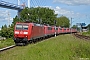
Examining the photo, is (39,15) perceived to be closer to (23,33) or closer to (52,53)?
(23,33)

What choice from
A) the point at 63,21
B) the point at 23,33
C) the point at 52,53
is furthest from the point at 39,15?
the point at 52,53

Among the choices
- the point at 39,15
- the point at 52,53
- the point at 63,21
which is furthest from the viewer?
the point at 63,21

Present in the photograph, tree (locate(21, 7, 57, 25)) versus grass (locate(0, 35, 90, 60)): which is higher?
tree (locate(21, 7, 57, 25))

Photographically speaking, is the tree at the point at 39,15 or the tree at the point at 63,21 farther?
the tree at the point at 63,21

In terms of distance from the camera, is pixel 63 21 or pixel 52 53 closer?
pixel 52 53

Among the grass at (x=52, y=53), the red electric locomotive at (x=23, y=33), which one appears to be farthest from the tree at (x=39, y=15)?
the grass at (x=52, y=53)

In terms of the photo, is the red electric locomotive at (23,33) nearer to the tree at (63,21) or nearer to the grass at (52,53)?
the grass at (52,53)

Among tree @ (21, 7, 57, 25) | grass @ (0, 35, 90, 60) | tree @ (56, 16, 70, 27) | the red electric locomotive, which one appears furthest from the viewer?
tree @ (56, 16, 70, 27)

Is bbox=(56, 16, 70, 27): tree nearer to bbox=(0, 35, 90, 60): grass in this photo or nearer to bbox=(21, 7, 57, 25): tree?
bbox=(21, 7, 57, 25): tree

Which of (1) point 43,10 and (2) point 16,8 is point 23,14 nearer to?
(2) point 16,8

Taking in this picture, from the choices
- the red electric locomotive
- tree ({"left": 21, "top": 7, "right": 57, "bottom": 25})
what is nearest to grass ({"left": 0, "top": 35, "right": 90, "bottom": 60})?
the red electric locomotive

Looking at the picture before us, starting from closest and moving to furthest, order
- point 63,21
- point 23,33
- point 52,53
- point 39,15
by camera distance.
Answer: point 52,53 < point 23,33 < point 39,15 < point 63,21

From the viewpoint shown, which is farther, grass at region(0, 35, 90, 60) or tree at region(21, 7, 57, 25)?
tree at region(21, 7, 57, 25)

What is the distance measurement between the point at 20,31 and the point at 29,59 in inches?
754
